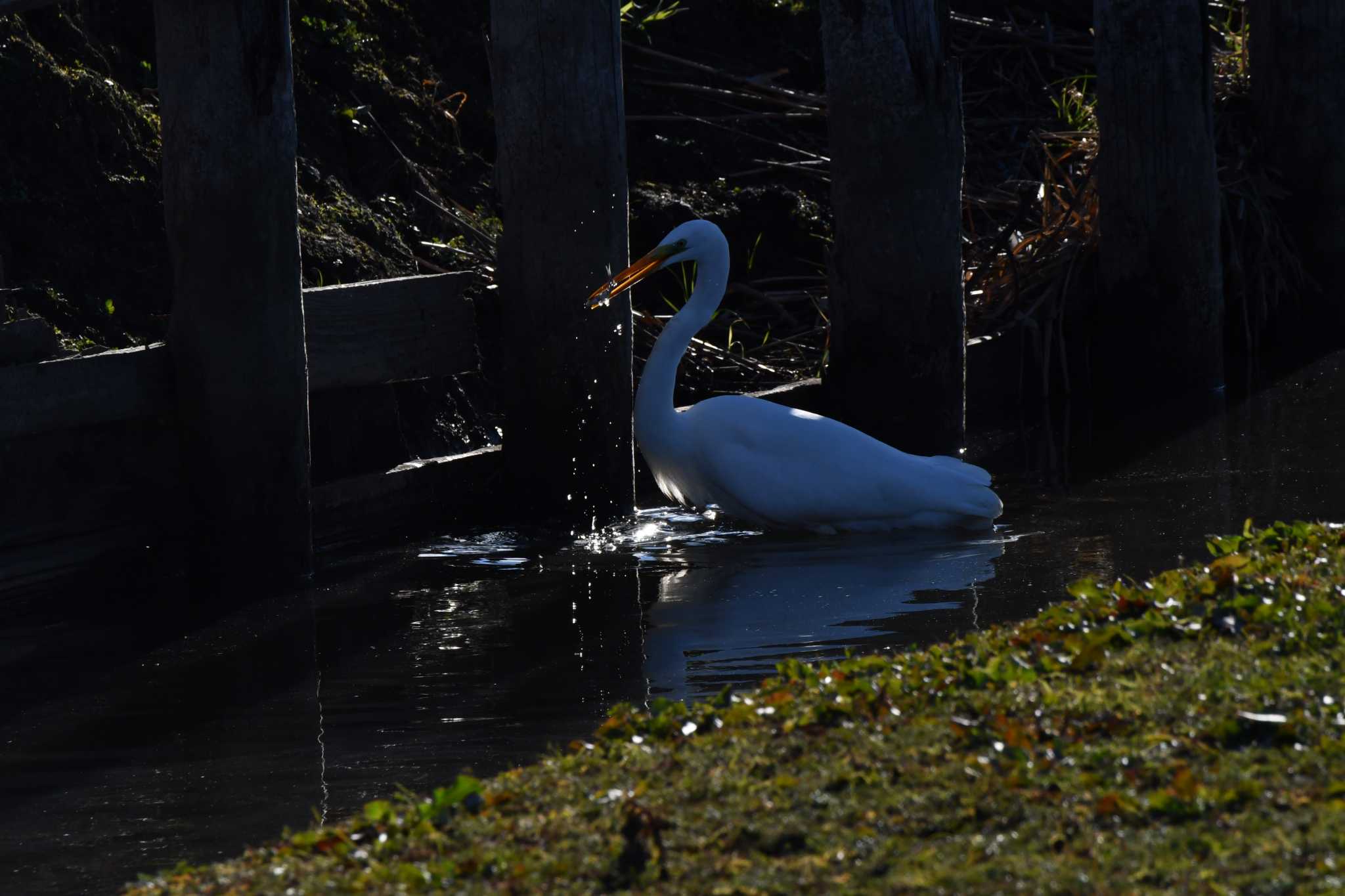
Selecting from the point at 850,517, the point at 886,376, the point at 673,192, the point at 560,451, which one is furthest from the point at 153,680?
the point at 673,192

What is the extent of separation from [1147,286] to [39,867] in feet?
25.6

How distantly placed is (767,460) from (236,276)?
2.55 metres

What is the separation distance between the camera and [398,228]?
9453mm

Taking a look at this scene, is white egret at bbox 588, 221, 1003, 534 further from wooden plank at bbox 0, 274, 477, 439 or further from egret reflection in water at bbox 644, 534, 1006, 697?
wooden plank at bbox 0, 274, 477, 439

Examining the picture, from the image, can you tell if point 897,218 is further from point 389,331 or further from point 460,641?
point 460,641

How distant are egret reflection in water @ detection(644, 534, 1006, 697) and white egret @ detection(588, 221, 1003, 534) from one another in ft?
0.45

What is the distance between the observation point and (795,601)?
635cm

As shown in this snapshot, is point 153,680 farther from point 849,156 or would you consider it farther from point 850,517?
point 849,156

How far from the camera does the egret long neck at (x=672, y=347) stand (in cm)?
792

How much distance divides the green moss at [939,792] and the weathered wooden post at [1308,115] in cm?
842

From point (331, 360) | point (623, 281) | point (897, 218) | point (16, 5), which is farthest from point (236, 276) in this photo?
point (897, 218)

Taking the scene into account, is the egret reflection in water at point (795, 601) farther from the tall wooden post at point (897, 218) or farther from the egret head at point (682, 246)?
the egret head at point (682, 246)

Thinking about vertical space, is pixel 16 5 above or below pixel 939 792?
above

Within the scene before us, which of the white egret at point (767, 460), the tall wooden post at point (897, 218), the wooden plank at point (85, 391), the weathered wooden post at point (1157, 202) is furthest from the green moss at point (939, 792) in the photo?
the weathered wooden post at point (1157, 202)
